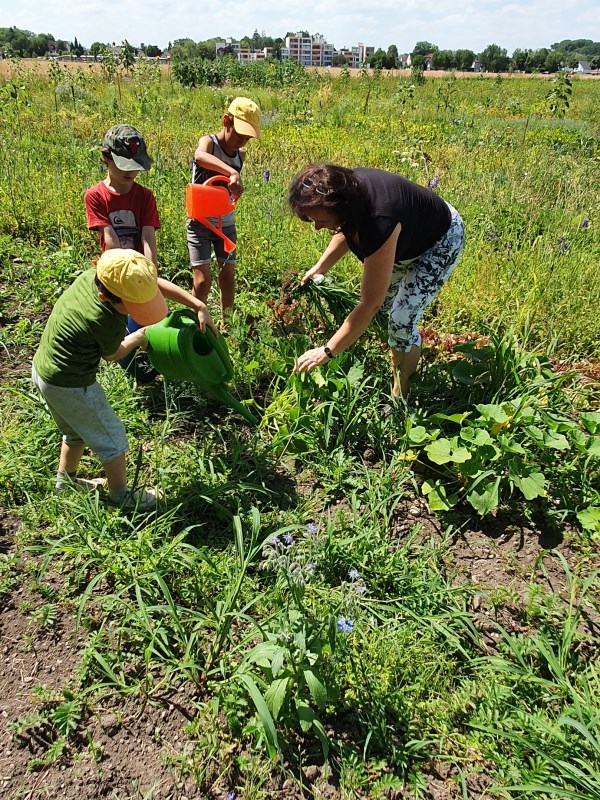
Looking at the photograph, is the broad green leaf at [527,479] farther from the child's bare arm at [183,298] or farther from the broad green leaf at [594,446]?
the child's bare arm at [183,298]

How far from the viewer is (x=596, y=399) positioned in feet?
8.80

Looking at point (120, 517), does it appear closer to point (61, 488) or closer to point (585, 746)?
point (61, 488)

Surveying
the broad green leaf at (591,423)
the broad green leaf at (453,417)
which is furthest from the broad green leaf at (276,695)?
the broad green leaf at (591,423)

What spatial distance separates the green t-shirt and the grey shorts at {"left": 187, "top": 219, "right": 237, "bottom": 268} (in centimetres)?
113

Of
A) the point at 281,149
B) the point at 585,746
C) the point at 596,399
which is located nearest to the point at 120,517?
the point at 585,746

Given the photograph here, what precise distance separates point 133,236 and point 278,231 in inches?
62.3

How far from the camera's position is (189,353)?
2.14 metres

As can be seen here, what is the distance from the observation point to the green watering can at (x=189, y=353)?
213 centimetres

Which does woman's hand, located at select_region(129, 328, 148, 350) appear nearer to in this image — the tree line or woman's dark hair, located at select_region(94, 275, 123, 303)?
woman's dark hair, located at select_region(94, 275, 123, 303)

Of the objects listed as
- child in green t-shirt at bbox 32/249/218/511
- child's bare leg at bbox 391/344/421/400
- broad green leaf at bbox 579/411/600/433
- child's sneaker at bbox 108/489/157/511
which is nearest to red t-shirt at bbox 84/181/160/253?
child in green t-shirt at bbox 32/249/218/511

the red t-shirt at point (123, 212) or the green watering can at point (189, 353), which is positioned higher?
the red t-shirt at point (123, 212)

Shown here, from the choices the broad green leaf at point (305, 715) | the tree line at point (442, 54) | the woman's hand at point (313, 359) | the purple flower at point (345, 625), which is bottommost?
the broad green leaf at point (305, 715)

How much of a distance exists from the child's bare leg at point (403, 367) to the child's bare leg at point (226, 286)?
1.06 meters

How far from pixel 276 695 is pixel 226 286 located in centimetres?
224
